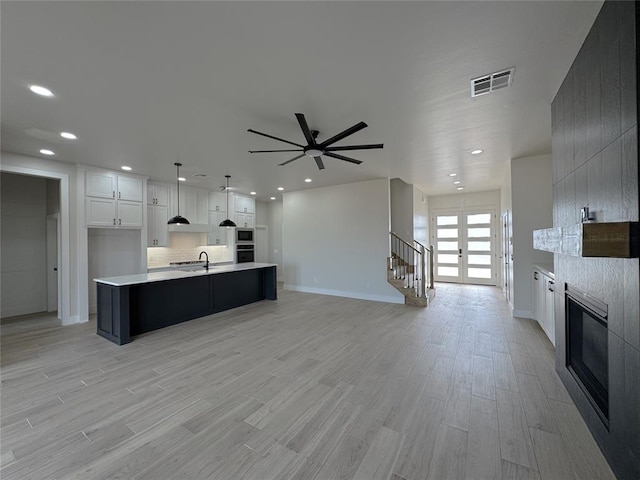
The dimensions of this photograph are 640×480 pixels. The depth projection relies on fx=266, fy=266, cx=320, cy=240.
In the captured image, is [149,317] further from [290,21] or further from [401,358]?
[290,21]

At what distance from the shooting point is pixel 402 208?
769 cm

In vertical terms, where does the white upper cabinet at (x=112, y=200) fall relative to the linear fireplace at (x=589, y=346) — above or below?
above

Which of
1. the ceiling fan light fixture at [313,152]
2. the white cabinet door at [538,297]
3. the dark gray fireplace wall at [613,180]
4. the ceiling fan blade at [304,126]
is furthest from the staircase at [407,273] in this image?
the ceiling fan blade at [304,126]

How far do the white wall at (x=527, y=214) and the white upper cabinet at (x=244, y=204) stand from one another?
23.5 ft

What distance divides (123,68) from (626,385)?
438 centimetres

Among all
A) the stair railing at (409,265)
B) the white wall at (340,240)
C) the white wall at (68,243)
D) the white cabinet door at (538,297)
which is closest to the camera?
the white cabinet door at (538,297)

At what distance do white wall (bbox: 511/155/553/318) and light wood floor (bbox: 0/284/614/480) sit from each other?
3.25 feet

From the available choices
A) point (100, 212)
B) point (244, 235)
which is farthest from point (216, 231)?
point (100, 212)

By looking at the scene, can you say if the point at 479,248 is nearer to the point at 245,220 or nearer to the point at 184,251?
the point at 245,220

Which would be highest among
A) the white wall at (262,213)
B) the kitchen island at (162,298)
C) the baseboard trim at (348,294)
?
the white wall at (262,213)

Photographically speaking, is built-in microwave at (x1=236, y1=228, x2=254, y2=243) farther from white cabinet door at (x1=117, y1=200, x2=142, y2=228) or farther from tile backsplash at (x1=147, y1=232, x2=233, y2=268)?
white cabinet door at (x1=117, y1=200, x2=142, y2=228)

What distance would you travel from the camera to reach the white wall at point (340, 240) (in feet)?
21.8

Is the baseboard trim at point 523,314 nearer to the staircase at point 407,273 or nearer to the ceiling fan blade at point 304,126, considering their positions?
the staircase at point 407,273

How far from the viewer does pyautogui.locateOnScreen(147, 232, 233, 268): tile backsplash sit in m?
6.94
